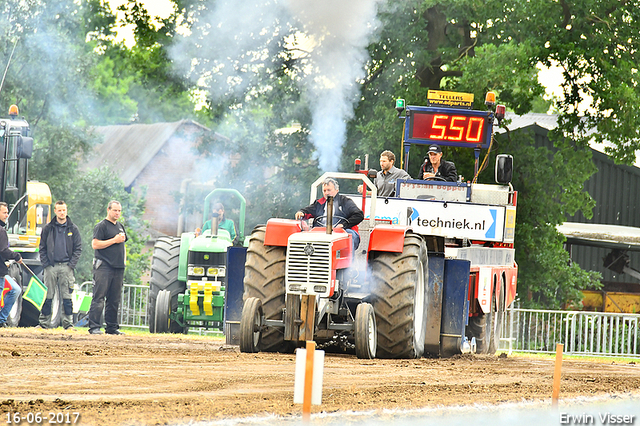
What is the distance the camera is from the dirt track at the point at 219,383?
631 centimetres

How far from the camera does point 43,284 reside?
16.2 metres

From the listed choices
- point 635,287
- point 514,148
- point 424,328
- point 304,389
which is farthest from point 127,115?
point 304,389

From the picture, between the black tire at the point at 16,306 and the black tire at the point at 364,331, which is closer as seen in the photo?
the black tire at the point at 364,331

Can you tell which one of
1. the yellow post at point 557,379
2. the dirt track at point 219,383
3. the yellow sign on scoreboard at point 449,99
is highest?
the yellow sign on scoreboard at point 449,99

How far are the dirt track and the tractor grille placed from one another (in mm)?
778

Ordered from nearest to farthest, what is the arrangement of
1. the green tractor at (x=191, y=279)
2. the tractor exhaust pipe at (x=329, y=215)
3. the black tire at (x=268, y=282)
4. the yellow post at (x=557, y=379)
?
the yellow post at (x=557, y=379), the tractor exhaust pipe at (x=329, y=215), the black tire at (x=268, y=282), the green tractor at (x=191, y=279)

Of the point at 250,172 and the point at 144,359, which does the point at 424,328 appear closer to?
the point at 144,359

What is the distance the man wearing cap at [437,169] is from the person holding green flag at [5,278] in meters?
6.10

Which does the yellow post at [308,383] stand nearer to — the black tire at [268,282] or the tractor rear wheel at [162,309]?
the black tire at [268,282]

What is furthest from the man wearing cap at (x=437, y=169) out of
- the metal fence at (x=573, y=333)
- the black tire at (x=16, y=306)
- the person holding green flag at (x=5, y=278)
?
the black tire at (x=16, y=306)

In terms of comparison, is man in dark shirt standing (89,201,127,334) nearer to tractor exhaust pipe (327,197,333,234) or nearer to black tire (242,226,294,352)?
black tire (242,226,294,352)

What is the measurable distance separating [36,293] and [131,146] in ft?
125

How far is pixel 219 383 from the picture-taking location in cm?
759

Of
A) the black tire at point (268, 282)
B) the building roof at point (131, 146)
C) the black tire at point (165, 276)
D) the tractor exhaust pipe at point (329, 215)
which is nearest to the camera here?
the tractor exhaust pipe at point (329, 215)
